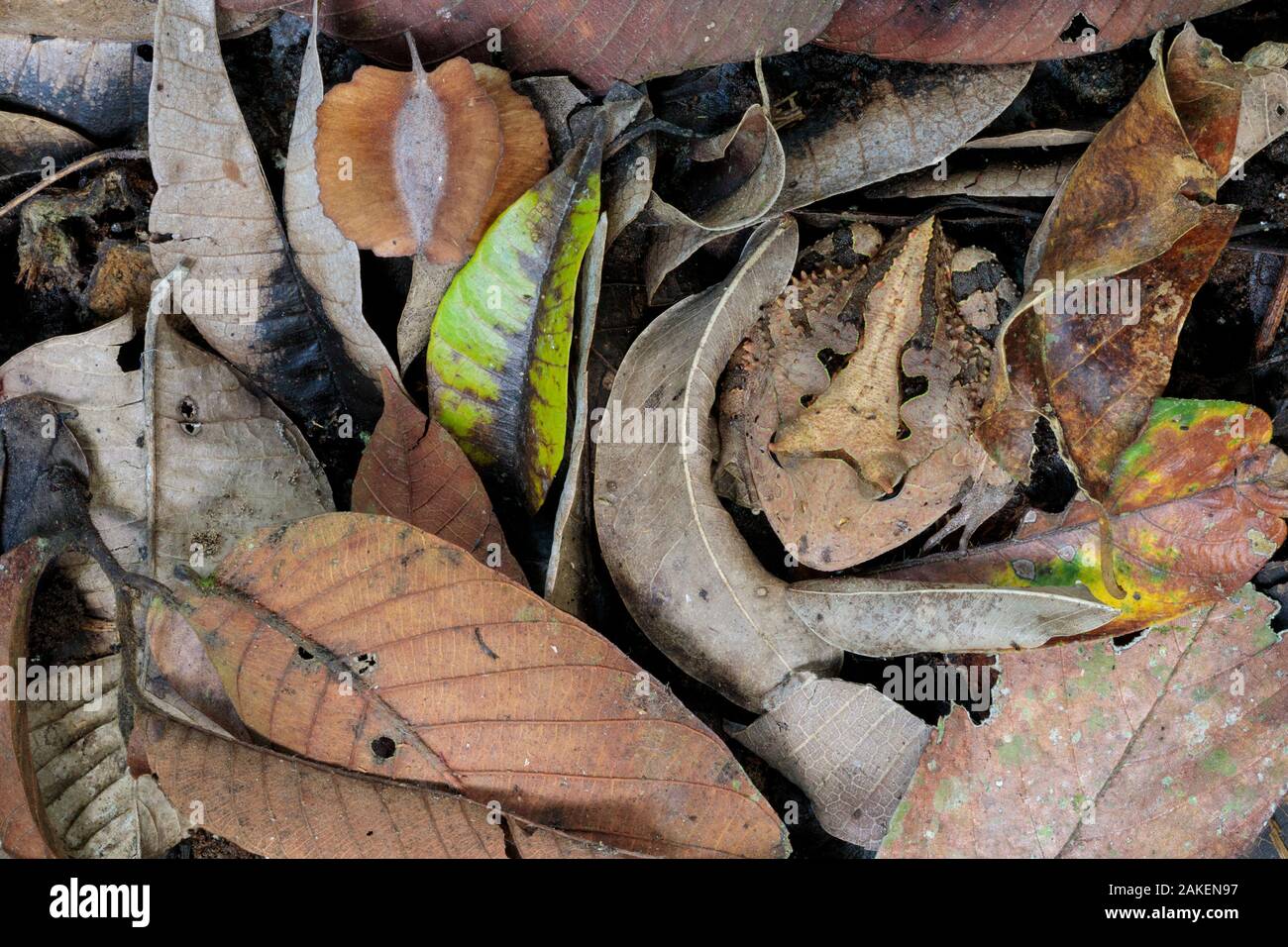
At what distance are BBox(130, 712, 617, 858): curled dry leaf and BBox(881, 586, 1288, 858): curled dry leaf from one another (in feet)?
2.84

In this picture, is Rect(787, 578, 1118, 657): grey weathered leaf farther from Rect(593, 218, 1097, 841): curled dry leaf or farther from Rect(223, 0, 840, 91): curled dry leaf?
Rect(223, 0, 840, 91): curled dry leaf

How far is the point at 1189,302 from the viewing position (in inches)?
97.8

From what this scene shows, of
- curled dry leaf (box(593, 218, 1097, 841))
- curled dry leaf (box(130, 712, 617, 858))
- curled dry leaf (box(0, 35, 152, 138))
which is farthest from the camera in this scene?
curled dry leaf (box(0, 35, 152, 138))

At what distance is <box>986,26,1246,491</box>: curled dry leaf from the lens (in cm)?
231

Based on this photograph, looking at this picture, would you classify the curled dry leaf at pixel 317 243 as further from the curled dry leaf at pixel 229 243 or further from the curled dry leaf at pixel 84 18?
the curled dry leaf at pixel 84 18

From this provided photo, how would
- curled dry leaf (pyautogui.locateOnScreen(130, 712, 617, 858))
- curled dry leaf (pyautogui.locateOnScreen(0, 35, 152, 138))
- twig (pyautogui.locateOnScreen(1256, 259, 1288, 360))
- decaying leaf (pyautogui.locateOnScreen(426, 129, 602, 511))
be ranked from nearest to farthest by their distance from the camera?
1. curled dry leaf (pyautogui.locateOnScreen(130, 712, 617, 858))
2. decaying leaf (pyautogui.locateOnScreen(426, 129, 602, 511))
3. curled dry leaf (pyautogui.locateOnScreen(0, 35, 152, 138))
4. twig (pyautogui.locateOnScreen(1256, 259, 1288, 360))

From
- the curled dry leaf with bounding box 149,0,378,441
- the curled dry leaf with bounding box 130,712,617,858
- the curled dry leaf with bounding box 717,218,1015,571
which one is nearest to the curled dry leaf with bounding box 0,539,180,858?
the curled dry leaf with bounding box 130,712,617,858

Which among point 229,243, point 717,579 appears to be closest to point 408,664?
point 717,579

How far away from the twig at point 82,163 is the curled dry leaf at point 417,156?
57 centimetres

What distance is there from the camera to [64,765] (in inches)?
97.0

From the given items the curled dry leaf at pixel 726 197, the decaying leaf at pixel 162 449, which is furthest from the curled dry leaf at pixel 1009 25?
the decaying leaf at pixel 162 449

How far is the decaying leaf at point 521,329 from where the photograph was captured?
230 centimetres

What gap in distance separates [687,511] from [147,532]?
3.99 feet

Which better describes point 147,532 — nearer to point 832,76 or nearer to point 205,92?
point 205,92
